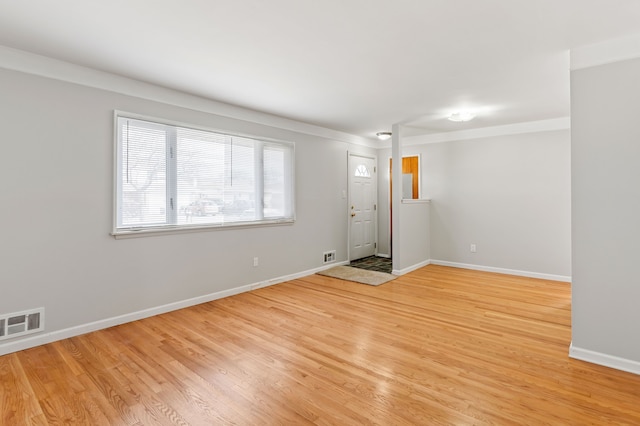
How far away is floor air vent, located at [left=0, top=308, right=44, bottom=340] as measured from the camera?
2.64 m

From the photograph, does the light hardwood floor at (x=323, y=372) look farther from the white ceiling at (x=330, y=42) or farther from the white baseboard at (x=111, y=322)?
the white ceiling at (x=330, y=42)

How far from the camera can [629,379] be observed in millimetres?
2260

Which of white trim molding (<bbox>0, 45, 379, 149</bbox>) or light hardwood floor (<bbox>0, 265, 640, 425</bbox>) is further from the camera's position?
white trim molding (<bbox>0, 45, 379, 149</bbox>)

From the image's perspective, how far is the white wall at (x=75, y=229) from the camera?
269 cm

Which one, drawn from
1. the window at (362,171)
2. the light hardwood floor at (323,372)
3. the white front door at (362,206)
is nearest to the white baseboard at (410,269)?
the white front door at (362,206)

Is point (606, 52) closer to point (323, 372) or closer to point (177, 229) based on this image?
point (323, 372)

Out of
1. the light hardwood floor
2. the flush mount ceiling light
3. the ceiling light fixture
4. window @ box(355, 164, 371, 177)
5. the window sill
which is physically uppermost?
the ceiling light fixture

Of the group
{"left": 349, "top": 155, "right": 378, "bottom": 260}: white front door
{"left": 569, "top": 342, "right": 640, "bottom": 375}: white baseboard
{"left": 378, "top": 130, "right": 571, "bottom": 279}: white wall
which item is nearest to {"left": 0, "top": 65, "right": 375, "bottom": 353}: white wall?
{"left": 349, "top": 155, "right": 378, "bottom": 260}: white front door

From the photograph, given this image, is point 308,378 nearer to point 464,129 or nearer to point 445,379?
point 445,379

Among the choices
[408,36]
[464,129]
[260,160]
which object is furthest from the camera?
[464,129]

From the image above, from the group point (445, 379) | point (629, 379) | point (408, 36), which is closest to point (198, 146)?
point (408, 36)

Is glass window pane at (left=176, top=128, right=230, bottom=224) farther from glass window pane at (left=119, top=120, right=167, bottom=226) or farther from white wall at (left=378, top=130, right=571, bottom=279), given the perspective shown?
white wall at (left=378, top=130, right=571, bottom=279)

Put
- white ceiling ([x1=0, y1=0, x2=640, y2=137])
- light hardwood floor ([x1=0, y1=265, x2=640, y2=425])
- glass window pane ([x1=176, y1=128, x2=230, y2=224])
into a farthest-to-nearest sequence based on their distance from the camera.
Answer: glass window pane ([x1=176, y1=128, x2=230, y2=224]) → white ceiling ([x1=0, y1=0, x2=640, y2=137]) → light hardwood floor ([x1=0, y1=265, x2=640, y2=425])

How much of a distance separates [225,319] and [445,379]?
2.22 metres
